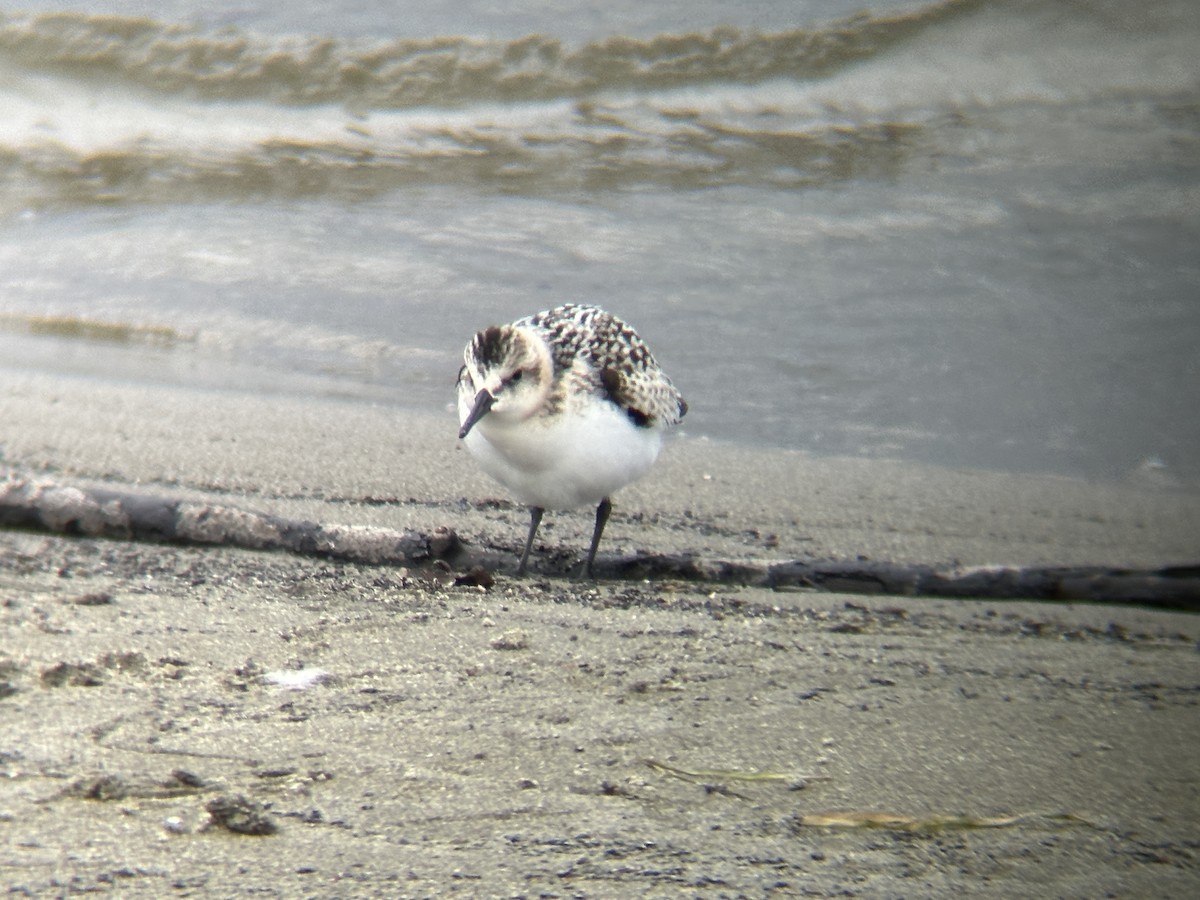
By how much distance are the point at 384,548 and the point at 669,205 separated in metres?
6.22

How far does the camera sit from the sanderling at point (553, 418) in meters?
3.92

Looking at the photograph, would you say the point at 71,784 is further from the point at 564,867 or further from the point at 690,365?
the point at 690,365

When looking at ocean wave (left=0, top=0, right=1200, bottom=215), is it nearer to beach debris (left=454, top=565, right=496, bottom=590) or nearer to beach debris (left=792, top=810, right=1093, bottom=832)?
beach debris (left=454, top=565, right=496, bottom=590)

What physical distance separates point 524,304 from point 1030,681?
16.6 feet

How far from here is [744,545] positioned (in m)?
4.37

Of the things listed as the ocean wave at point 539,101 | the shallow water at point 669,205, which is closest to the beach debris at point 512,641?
the shallow water at point 669,205

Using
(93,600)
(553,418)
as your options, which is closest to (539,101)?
(553,418)

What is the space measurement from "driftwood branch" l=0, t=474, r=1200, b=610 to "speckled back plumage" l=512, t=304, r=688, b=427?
69cm

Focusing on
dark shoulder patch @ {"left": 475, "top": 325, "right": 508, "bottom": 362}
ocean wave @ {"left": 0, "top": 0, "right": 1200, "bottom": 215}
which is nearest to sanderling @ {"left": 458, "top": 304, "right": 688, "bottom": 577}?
dark shoulder patch @ {"left": 475, "top": 325, "right": 508, "bottom": 362}

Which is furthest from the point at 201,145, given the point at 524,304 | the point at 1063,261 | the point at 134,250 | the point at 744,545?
the point at 744,545

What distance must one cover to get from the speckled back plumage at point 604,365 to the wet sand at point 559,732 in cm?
46

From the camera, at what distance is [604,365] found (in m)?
4.20

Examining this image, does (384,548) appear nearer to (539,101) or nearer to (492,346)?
(492,346)

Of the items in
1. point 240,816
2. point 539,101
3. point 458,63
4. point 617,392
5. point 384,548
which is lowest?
point 240,816
